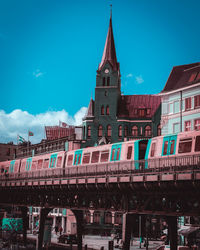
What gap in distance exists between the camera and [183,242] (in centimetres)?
5828

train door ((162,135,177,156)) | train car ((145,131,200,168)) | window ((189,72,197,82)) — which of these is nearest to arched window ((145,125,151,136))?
window ((189,72,197,82))

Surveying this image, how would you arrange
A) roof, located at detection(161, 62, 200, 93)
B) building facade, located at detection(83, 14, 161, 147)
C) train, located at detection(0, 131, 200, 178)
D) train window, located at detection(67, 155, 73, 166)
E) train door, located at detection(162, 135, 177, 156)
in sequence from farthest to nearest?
1. building facade, located at detection(83, 14, 161, 147)
2. roof, located at detection(161, 62, 200, 93)
3. train window, located at detection(67, 155, 73, 166)
4. train door, located at detection(162, 135, 177, 156)
5. train, located at detection(0, 131, 200, 178)

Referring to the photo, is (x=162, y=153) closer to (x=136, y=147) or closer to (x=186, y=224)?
(x=136, y=147)

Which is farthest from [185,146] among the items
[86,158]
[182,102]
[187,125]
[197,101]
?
[182,102]

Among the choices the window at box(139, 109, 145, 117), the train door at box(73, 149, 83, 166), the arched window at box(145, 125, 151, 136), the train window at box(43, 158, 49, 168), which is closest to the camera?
the train door at box(73, 149, 83, 166)

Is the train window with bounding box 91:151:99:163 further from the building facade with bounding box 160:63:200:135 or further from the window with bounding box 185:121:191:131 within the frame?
the window with bounding box 185:121:191:131

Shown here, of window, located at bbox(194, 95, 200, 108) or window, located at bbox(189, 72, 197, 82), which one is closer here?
window, located at bbox(194, 95, 200, 108)

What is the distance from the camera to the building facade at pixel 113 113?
287 feet

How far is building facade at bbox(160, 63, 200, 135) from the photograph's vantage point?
57062mm

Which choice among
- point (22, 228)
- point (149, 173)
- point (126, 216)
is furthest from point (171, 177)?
point (22, 228)

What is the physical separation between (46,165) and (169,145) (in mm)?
25641

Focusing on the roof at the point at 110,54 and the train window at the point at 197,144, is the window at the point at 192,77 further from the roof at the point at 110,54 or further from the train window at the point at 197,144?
the roof at the point at 110,54

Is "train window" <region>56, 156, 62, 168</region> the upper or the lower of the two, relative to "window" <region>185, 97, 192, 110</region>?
lower

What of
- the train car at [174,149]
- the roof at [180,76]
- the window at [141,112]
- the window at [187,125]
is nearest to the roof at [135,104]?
the window at [141,112]
